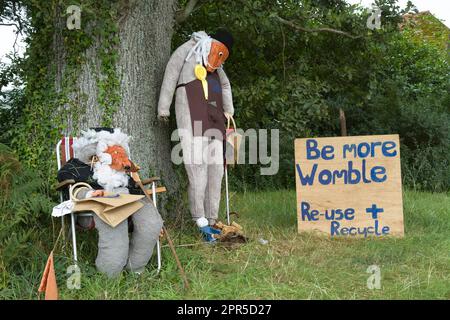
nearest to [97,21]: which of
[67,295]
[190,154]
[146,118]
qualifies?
[146,118]

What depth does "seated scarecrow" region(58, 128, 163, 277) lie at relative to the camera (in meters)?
4.01

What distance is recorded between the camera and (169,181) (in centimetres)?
562

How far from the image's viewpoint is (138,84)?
17.1 feet

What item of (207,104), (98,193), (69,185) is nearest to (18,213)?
(69,185)

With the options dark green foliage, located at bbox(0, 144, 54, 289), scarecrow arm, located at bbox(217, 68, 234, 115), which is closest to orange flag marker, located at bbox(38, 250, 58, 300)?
dark green foliage, located at bbox(0, 144, 54, 289)

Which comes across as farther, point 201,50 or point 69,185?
point 201,50

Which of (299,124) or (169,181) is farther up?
(299,124)

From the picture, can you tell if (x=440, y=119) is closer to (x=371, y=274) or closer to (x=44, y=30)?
(x=371, y=274)

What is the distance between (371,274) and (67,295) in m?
2.07

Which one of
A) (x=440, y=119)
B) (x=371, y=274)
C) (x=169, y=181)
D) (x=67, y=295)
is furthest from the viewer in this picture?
(x=440, y=119)

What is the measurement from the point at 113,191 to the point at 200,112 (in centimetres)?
117

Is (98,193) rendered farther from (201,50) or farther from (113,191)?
(201,50)

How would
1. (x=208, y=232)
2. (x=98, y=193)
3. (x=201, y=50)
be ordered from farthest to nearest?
(x=201, y=50)
(x=208, y=232)
(x=98, y=193)

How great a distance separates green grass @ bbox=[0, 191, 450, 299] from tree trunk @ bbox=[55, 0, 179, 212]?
81 cm
